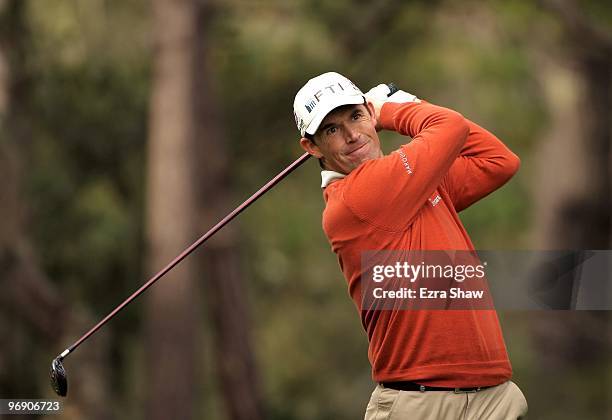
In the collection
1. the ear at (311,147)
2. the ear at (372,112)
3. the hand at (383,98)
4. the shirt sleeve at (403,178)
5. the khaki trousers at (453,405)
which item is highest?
the hand at (383,98)

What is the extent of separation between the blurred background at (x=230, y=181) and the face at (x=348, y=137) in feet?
31.6

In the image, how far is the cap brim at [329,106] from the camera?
4.07 meters

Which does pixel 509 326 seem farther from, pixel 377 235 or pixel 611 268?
pixel 377 235

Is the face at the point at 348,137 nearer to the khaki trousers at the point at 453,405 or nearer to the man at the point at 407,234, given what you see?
the man at the point at 407,234

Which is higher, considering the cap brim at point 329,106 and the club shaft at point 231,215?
the cap brim at point 329,106

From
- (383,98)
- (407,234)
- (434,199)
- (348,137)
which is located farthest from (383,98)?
(407,234)

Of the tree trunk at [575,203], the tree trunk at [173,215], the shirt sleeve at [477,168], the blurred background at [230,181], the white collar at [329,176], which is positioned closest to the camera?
the white collar at [329,176]

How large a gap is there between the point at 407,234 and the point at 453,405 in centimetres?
52

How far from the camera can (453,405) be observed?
401 cm

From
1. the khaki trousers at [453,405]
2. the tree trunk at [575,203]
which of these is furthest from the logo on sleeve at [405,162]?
the tree trunk at [575,203]

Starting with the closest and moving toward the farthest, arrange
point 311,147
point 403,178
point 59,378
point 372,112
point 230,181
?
1. point 403,178
2. point 311,147
3. point 372,112
4. point 59,378
5. point 230,181

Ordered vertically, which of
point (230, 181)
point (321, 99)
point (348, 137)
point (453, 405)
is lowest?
point (453, 405)

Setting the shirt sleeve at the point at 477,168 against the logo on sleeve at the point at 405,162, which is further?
the shirt sleeve at the point at 477,168

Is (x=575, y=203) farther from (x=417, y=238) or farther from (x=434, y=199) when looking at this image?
(x=417, y=238)
